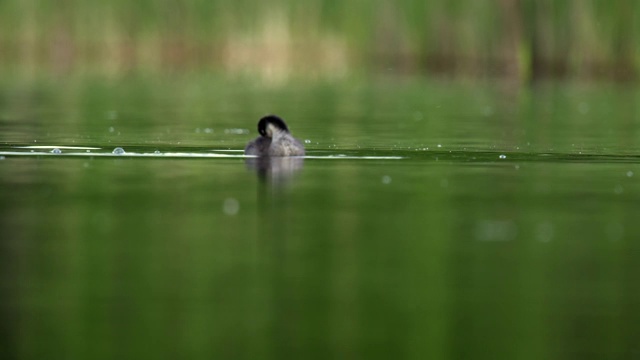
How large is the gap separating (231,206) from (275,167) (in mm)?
A: 3213

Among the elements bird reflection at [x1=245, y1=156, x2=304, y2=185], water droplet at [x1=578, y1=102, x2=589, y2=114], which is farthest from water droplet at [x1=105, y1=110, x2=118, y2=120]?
bird reflection at [x1=245, y1=156, x2=304, y2=185]

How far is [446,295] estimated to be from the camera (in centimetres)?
680

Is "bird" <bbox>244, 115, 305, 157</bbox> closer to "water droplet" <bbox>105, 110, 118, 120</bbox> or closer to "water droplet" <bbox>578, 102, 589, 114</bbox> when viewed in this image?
"water droplet" <bbox>105, 110, 118, 120</bbox>

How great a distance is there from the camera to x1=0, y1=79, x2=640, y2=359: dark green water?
594 centimetres

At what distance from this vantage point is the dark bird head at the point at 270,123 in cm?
1456

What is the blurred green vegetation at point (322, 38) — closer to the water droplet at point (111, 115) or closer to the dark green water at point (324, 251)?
the water droplet at point (111, 115)

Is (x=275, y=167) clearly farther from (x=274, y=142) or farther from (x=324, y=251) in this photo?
(x=324, y=251)

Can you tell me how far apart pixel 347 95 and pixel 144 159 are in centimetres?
1856

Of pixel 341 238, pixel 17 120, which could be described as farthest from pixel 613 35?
pixel 341 238

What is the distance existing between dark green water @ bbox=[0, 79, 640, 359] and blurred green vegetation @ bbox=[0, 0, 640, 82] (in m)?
17.5

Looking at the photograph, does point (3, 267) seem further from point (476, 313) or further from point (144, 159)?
point (144, 159)

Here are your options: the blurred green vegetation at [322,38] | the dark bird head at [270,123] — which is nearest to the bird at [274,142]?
the dark bird head at [270,123]

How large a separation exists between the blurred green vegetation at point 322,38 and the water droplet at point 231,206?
24.1 m

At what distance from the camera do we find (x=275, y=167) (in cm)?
1322
